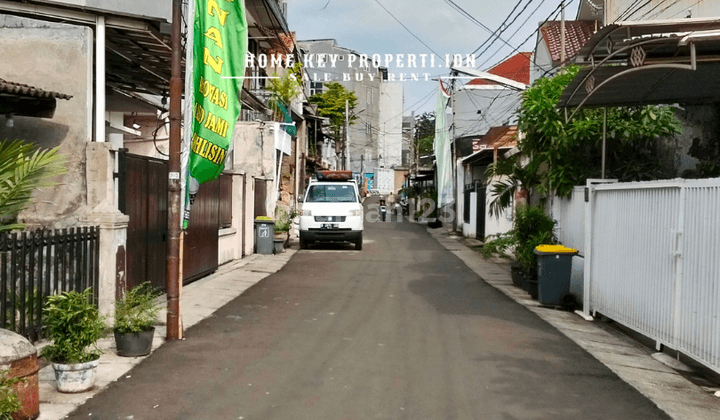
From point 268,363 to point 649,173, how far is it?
9.03 metres

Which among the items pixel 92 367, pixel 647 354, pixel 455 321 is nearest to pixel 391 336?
pixel 455 321

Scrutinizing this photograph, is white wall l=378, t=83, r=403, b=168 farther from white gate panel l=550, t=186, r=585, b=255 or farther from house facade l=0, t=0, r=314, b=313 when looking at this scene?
house facade l=0, t=0, r=314, b=313

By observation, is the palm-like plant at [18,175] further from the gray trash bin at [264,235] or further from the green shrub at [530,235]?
the gray trash bin at [264,235]

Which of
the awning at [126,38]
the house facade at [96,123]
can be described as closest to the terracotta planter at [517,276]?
the house facade at [96,123]

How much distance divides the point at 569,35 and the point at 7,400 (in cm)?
2747

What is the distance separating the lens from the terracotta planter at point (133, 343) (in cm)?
721

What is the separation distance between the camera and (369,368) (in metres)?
6.93

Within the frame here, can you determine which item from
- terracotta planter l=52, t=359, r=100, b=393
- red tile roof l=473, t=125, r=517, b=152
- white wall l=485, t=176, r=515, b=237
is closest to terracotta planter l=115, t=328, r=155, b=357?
terracotta planter l=52, t=359, r=100, b=393

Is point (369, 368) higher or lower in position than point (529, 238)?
lower

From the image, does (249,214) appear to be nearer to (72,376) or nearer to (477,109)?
(72,376)

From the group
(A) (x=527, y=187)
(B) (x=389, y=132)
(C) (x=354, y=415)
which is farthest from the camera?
(B) (x=389, y=132)

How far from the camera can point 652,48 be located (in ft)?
26.0

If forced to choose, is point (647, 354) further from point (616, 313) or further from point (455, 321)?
point (455, 321)

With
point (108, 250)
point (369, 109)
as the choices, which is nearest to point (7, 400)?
point (108, 250)
